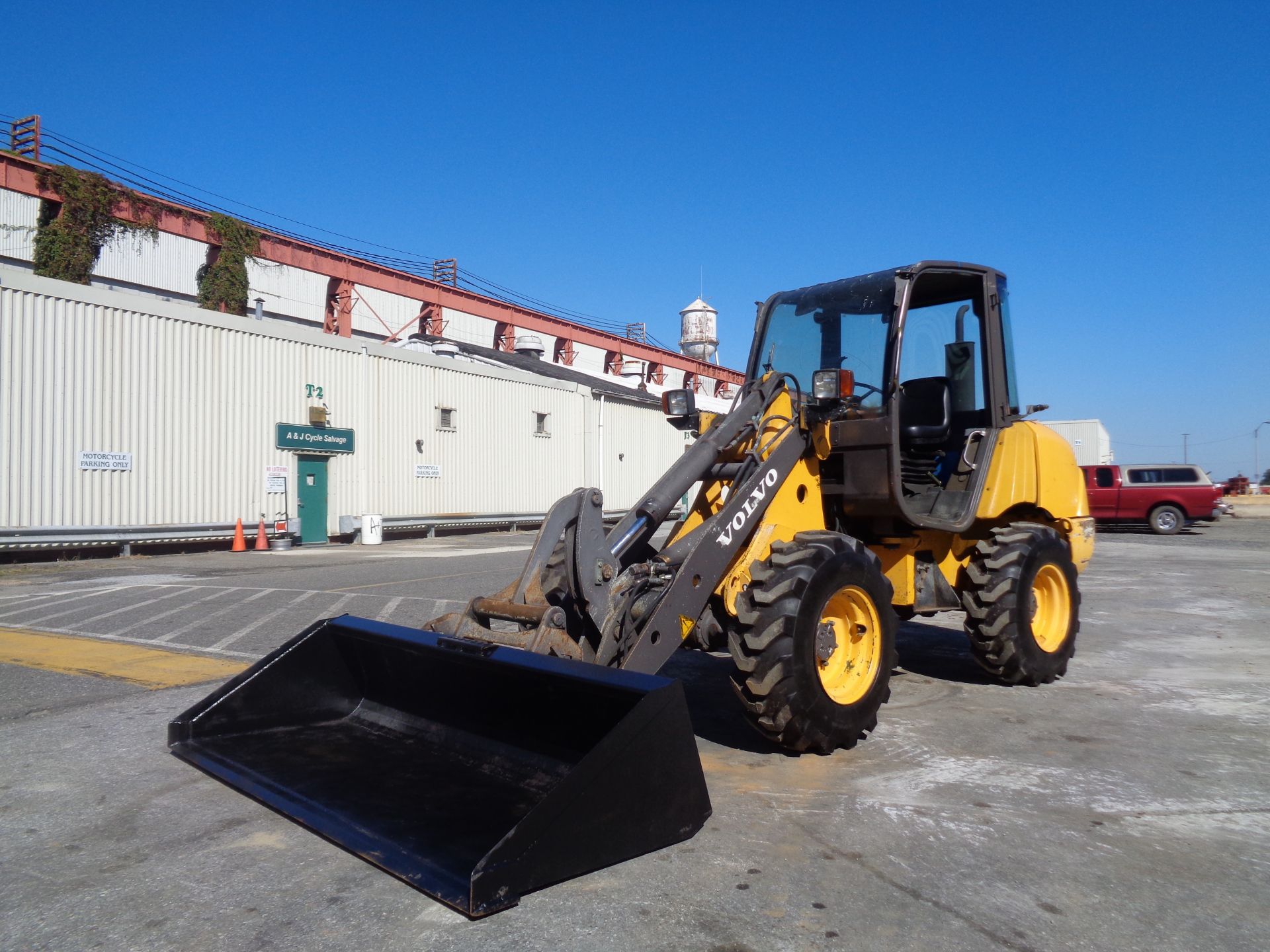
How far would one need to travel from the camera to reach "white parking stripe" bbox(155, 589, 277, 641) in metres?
8.63

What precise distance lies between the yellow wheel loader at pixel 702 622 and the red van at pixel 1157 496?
69.6 feet

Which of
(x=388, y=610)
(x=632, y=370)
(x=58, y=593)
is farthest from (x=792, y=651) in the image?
(x=632, y=370)

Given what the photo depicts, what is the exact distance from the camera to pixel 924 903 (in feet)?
10.8

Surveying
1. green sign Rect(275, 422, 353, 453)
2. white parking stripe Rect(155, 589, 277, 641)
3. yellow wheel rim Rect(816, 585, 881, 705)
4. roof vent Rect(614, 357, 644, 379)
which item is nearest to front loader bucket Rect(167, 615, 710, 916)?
yellow wheel rim Rect(816, 585, 881, 705)

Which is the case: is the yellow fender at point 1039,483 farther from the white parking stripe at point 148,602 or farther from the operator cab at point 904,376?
the white parking stripe at point 148,602

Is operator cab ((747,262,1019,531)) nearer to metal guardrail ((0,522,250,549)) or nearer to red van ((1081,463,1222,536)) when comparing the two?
metal guardrail ((0,522,250,549))

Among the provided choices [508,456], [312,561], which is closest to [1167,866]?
[312,561]

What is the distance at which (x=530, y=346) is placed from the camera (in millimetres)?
37531

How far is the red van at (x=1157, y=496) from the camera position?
2583cm

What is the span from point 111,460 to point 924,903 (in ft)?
57.9

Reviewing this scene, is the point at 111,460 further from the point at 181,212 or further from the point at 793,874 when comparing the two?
the point at 793,874

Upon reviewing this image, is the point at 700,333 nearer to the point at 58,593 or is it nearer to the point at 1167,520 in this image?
the point at 1167,520

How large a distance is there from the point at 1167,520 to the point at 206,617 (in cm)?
2505

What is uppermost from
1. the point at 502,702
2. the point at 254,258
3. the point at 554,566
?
the point at 254,258
